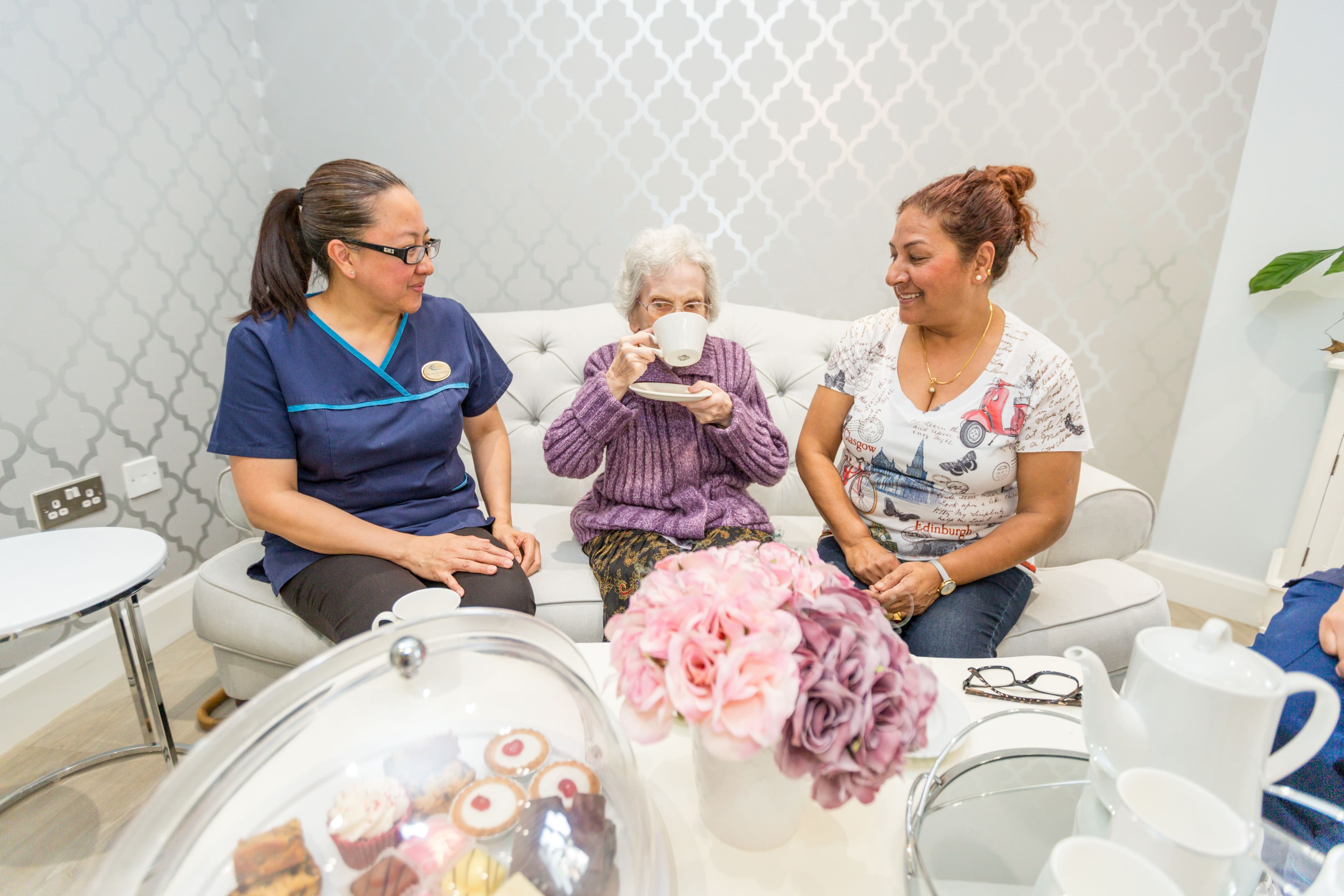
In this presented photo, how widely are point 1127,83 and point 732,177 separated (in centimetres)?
124

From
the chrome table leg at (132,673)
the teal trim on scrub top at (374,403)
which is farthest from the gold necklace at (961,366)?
the chrome table leg at (132,673)

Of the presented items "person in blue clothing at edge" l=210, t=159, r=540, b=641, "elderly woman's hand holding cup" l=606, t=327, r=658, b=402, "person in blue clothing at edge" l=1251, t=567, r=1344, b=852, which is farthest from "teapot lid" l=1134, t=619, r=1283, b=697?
"person in blue clothing at edge" l=210, t=159, r=540, b=641

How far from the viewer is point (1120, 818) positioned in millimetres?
548

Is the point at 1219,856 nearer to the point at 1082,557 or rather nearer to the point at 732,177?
the point at 1082,557

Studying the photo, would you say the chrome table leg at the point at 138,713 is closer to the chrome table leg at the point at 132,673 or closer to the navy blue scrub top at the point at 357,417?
the chrome table leg at the point at 132,673

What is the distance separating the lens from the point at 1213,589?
230cm

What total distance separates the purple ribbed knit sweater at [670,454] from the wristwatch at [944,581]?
39cm

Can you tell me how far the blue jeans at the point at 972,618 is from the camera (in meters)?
1.29

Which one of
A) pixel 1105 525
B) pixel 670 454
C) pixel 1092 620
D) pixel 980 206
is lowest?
pixel 1092 620

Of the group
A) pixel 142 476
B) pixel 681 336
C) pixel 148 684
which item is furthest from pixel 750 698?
pixel 142 476

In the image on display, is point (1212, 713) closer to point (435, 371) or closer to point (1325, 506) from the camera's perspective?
point (435, 371)

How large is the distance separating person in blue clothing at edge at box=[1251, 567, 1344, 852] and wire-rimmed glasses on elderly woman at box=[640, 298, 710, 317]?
118 centimetres

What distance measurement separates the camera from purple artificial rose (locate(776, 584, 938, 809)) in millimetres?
578

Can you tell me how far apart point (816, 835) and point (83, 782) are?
168cm
